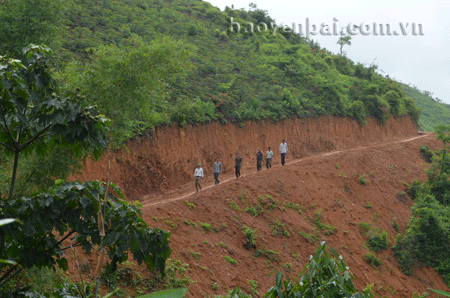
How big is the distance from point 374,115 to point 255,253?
25.0 metres

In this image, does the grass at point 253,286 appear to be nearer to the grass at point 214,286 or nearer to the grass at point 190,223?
the grass at point 214,286

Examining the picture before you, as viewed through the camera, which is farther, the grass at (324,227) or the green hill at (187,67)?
the grass at (324,227)

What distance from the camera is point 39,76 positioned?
4.66 metres

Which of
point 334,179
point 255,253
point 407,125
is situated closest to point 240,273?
point 255,253

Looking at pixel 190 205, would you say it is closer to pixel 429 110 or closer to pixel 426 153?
pixel 426 153

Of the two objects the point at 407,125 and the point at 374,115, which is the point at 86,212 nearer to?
the point at 374,115

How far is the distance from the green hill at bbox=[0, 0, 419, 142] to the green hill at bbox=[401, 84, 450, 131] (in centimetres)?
1944

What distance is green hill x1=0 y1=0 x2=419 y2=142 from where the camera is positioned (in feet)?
32.4

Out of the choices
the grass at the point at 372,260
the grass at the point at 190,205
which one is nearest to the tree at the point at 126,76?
the grass at the point at 190,205

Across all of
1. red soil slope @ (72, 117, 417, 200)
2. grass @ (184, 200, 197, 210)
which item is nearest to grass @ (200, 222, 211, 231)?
grass @ (184, 200, 197, 210)

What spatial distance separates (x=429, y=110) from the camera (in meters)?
65.5

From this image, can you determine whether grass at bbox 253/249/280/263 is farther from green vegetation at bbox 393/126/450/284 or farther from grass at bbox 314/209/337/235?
green vegetation at bbox 393/126/450/284

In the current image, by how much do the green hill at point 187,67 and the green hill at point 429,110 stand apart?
19.4 m

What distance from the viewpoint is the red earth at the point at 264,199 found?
14.0 m
